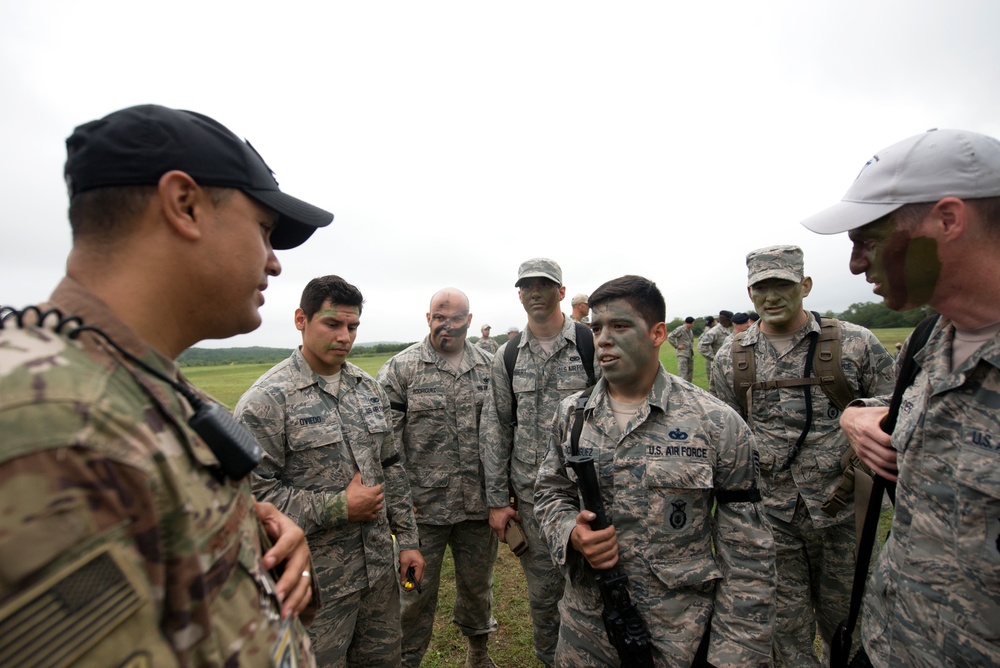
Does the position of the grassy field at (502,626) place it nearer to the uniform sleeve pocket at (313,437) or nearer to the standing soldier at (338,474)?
the standing soldier at (338,474)

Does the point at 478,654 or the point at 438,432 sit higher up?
the point at 438,432

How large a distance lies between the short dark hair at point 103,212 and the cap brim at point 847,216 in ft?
7.69

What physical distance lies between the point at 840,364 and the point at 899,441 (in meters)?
1.99

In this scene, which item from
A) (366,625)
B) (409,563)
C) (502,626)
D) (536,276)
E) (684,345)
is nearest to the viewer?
(366,625)

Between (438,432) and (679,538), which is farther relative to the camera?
(438,432)

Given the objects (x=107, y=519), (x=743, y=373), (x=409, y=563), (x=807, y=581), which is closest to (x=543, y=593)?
(x=409, y=563)

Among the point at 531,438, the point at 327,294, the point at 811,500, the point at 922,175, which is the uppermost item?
the point at 922,175

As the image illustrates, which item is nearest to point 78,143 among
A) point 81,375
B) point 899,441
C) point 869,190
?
point 81,375

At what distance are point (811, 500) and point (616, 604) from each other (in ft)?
6.92

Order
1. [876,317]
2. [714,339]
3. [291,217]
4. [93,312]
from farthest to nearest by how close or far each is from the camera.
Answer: [876,317]
[714,339]
[291,217]
[93,312]

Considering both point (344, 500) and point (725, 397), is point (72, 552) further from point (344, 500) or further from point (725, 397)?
point (725, 397)

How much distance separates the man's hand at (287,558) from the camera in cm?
127

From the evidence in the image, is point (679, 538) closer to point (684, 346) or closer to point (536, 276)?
point (536, 276)

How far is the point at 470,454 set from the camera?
4414 millimetres
